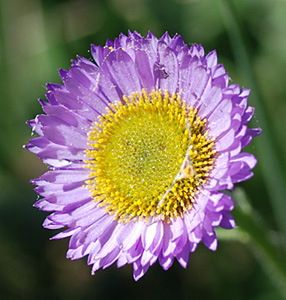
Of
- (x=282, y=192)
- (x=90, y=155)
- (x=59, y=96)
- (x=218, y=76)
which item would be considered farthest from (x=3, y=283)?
(x=218, y=76)

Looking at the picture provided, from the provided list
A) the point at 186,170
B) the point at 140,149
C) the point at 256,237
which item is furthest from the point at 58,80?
the point at 256,237

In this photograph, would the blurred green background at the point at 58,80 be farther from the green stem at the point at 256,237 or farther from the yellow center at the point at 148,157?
the yellow center at the point at 148,157

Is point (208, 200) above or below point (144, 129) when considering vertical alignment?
below

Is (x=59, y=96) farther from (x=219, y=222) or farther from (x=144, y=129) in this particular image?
(x=219, y=222)

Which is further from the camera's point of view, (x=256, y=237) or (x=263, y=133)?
(x=263, y=133)

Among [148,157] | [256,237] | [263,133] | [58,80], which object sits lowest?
[256,237]

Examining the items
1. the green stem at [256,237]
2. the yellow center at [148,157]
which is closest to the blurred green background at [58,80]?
the green stem at [256,237]

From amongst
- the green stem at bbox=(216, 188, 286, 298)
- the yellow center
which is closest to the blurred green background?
the green stem at bbox=(216, 188, 286, 298)

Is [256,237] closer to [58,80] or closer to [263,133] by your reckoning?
[263,133]
